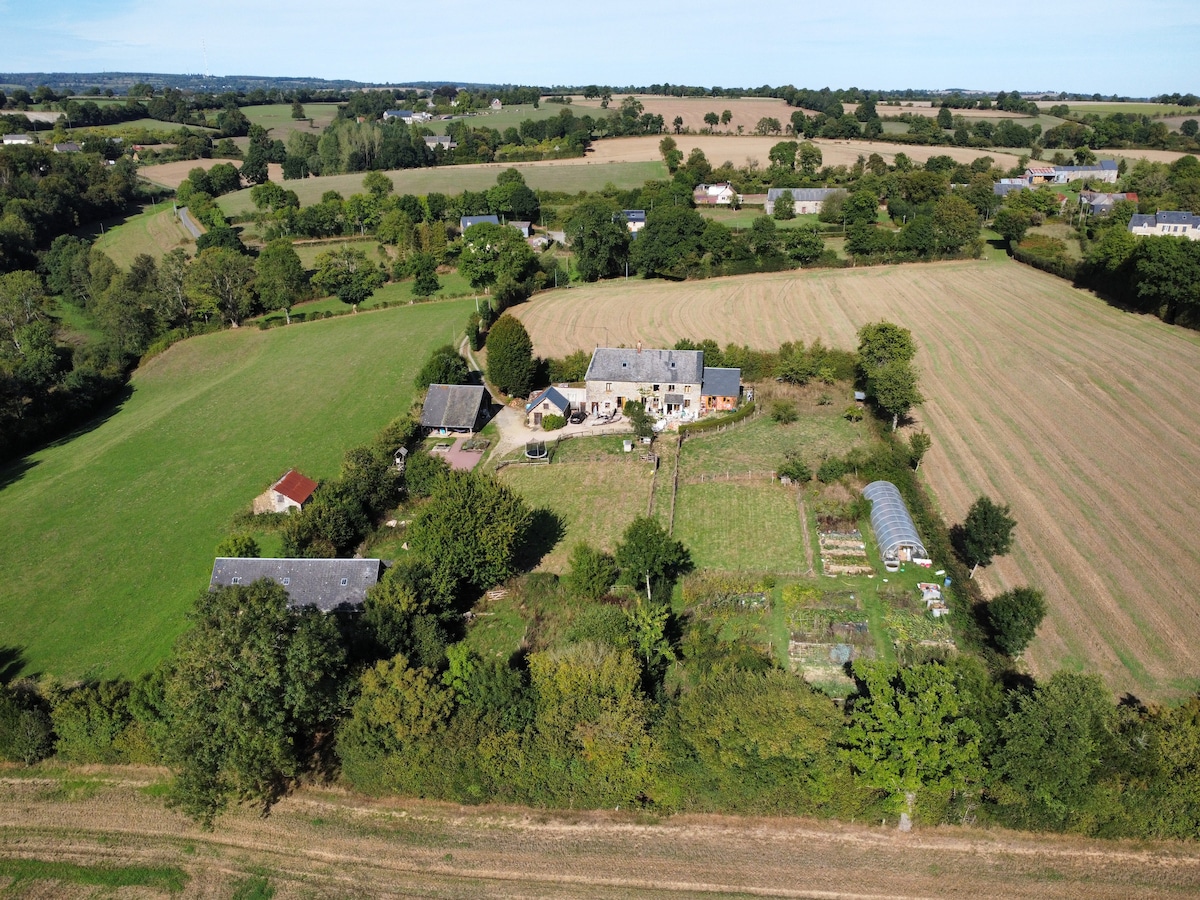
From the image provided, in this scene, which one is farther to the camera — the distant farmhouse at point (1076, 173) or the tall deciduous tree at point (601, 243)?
the distant farmhouse at point (1076, 173)

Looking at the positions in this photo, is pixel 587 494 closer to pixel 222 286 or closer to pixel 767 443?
pixel 767 443

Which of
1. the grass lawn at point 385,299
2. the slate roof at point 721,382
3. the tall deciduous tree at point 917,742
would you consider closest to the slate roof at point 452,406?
the slate roof at point 721,382

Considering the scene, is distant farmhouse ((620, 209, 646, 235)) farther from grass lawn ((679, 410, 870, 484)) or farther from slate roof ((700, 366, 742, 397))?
grass lawn ((679, 410, 870, 484))

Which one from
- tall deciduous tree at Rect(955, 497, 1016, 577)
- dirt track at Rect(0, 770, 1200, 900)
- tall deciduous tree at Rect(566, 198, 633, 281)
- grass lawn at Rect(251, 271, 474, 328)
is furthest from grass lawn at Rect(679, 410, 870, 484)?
grass lawn at Rect(251, 271, 474, 328)

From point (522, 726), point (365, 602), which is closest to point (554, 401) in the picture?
point (365, 602)

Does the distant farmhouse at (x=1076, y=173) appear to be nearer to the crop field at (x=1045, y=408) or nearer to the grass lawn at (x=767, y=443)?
the crop field at (x=1045, y=408)

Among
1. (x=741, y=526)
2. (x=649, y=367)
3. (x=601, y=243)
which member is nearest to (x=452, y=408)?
(x=649, y=367)
